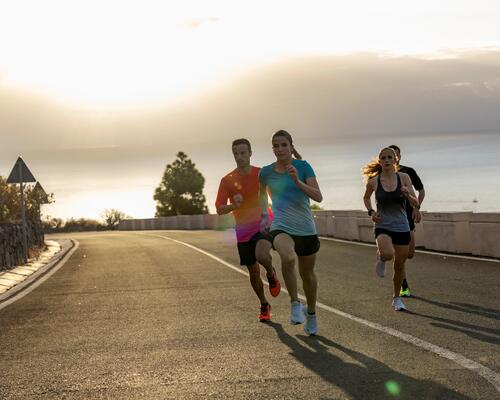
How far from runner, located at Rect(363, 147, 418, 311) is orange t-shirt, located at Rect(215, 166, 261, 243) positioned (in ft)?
5.06

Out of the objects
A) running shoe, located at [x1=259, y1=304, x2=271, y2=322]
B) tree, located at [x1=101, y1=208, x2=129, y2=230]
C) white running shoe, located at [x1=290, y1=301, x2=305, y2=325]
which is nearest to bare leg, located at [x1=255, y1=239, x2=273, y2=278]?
running shoe, located at [x1=259, y1=304, x2=271, y2=322]

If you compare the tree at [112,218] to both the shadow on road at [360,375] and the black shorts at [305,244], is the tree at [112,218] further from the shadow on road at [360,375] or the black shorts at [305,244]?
the shadow on road at [360,375]

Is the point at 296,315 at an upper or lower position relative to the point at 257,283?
lower

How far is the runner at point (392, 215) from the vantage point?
32.6 ft

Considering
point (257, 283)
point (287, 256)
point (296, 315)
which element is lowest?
point (296, 315)

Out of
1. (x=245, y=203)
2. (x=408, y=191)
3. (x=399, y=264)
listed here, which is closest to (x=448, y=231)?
(x=399, y=264)

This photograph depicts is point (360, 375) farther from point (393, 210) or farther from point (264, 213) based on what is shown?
point (393, 210)

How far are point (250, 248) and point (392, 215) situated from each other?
1.83 metres

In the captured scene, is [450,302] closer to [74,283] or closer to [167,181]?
[74,283]

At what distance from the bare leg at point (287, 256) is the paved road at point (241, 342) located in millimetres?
520

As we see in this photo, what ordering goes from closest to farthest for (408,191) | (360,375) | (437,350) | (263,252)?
(360,375) < (437,350) < (263,252) < (408,191)

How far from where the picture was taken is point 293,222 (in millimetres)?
8328

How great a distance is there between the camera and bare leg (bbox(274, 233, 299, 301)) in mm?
8195

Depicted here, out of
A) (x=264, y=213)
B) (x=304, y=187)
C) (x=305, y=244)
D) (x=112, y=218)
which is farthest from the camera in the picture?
(x=112, y=218)
